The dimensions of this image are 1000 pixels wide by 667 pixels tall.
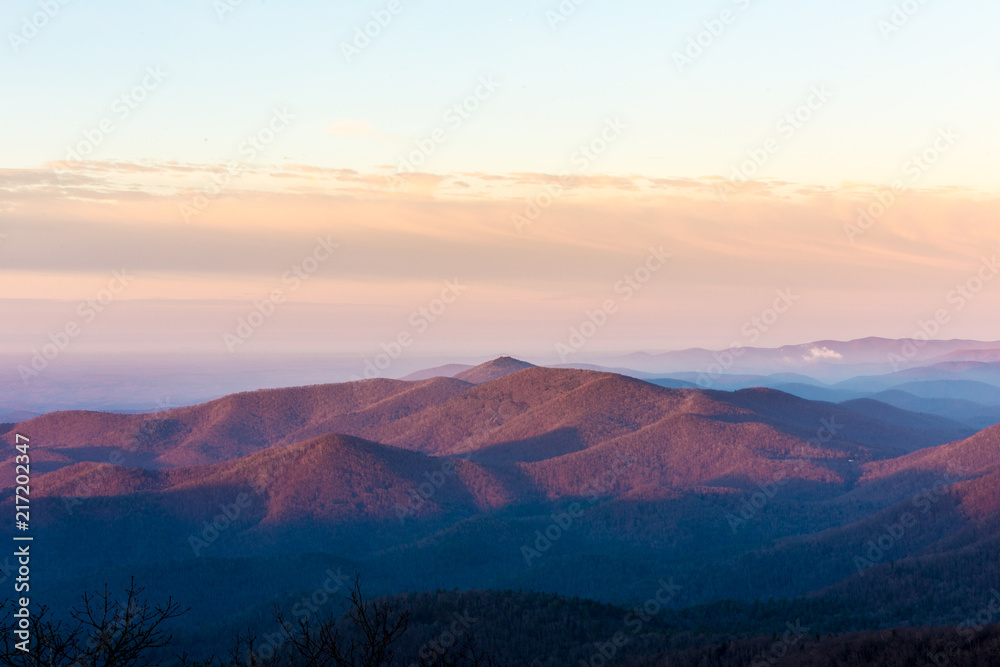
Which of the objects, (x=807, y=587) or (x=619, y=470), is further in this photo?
(x=619, y=470)

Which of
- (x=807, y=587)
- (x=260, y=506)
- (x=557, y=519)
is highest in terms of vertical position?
(x=260, y=506)

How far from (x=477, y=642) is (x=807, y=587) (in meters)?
56.3

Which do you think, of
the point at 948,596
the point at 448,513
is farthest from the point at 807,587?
the point at 448,513

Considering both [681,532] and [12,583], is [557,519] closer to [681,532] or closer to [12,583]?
[681,532]

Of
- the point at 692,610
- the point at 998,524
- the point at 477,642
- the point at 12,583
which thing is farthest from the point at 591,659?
the point at 12,583

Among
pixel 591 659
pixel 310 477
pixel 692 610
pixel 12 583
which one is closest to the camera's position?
pixel 591 659

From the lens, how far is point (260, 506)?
169125mm

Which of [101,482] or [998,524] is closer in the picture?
[998,524]

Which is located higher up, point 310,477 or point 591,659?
point 310,477

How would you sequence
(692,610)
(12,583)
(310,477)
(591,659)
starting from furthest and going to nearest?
(310,477)
(12,583)
(692,610)
(591,659)

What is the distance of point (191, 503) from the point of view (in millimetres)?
167250

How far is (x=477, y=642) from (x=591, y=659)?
9978mm

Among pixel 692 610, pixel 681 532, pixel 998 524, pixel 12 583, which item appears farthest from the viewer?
pixel 681 532

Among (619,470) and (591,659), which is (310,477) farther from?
(591,659)
